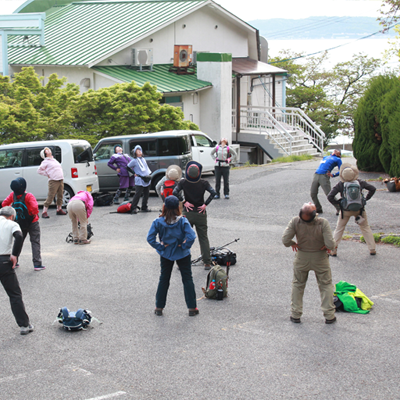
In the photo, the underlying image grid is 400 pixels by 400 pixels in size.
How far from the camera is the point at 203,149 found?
20000 mm

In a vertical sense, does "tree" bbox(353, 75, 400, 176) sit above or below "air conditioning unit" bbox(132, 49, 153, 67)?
below

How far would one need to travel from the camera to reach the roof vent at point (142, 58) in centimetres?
2758

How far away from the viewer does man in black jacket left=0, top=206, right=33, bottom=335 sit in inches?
Answer: 269

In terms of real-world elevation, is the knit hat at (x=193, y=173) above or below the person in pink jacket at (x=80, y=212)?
above

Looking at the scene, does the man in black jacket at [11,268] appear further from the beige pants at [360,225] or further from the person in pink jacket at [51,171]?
the person in pink jacket at [51,171]

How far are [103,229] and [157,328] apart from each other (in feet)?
21.9

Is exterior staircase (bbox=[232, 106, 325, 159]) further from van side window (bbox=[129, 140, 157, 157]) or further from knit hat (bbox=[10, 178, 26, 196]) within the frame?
knit hat (bbox=[10, 178, 26, 196])

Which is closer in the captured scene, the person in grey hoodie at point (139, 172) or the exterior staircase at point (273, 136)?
the person in grey hoodie at point (139, 172)

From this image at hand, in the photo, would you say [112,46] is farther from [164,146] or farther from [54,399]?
[54,399]

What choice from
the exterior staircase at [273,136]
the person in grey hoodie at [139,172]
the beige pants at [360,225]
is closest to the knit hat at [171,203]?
the beige pants at [360,225]

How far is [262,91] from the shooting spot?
35.5 meters

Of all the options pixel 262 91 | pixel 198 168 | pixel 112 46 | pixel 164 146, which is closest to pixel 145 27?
pixel 112 46

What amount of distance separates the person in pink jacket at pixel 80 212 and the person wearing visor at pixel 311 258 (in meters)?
5.53

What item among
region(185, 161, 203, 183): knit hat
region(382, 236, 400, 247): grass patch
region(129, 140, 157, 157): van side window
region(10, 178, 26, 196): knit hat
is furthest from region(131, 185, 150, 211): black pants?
region(382, 236, 400, 247): grass patch
